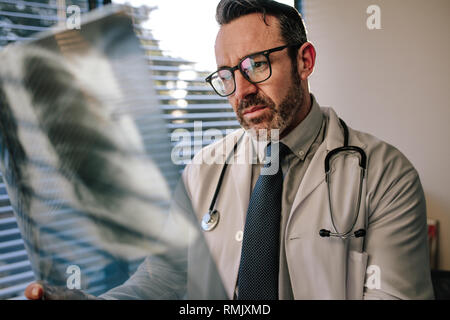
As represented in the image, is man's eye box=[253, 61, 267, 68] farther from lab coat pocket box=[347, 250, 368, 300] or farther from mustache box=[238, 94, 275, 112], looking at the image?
lab coat pocket box=[347, 250, 368, 300]

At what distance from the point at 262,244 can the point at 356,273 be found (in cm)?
19

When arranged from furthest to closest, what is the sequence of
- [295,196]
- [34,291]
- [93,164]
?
1. [93,164]
2. [295,196]
3. [34,291]

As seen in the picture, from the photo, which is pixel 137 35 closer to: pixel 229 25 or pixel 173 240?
pixel 229 25

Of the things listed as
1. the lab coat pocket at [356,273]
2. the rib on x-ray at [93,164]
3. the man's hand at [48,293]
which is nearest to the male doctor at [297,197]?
the lab coat pocket at [356,273]

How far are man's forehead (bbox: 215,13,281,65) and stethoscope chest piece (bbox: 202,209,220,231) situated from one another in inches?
14.4

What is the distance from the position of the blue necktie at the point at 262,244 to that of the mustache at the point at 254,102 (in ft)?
0.55

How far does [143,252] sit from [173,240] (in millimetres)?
201

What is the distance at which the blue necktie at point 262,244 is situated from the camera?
701mm

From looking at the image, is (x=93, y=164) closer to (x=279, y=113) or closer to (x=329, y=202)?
(x=279, y=113)

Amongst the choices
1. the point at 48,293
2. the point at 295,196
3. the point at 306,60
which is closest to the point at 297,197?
the point at 295,196

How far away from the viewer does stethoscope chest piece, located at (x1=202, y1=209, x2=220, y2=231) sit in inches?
32.0

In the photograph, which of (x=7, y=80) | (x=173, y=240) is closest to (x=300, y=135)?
(x=173, y=240)

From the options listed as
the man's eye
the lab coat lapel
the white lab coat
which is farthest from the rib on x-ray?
the man's eye

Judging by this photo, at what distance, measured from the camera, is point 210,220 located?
0.82m
